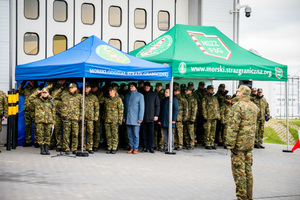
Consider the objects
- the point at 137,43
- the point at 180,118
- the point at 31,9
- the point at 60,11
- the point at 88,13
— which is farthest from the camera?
the point at 137,43

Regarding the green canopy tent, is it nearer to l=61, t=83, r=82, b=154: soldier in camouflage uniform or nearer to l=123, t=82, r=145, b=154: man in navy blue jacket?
l=123, t=82, r=145, b=154: man in navy blue jacket

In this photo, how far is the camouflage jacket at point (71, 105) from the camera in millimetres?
12094

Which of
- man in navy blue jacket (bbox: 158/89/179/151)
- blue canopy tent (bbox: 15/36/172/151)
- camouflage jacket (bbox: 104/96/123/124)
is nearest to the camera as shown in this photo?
blue canopy tent (bbox: 15/36/172/151)

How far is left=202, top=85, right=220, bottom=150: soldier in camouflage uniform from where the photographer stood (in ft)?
48.7

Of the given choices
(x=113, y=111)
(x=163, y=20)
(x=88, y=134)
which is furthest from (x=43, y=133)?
(x=163, y=20)

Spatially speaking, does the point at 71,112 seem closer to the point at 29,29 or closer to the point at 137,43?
the point at 29,29

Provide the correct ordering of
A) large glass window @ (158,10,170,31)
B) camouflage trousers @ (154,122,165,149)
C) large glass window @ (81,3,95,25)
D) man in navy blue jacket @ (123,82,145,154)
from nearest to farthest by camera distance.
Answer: man in navy blue jacket @ (123,82,145,154)
camouflage trousers @ (154,122,165,149)
large glass window @ (81,3,95,25)
large glass window @ (158,10,170,31)

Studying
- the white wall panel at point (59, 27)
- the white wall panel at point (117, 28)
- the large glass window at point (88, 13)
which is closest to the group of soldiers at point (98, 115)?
the white wall panel at point (59, 27)

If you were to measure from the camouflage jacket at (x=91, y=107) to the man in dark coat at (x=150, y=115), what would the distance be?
62.5 inches

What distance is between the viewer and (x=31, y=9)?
616 inches

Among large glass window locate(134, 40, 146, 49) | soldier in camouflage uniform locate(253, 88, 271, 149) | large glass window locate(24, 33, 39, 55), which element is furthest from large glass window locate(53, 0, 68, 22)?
soldier in camouflage uniform locate(253, 88, 271, 149)

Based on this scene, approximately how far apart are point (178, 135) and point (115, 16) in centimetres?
608

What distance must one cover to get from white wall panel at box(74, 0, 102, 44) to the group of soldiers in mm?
2947

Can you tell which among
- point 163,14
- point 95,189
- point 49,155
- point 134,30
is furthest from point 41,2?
point 95,189
